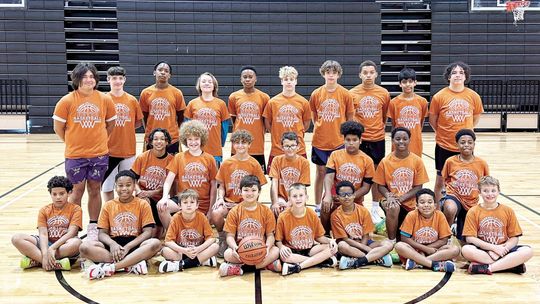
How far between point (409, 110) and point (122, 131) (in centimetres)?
262

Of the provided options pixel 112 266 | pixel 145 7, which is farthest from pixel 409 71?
pixel 145 7

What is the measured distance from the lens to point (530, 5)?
1092cm

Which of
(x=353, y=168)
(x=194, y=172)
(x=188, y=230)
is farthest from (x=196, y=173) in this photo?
(x=353, y=168)

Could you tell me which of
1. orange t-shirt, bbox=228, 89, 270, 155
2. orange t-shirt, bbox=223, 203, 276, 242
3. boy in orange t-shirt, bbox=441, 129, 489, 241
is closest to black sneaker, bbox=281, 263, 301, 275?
orange t-shirt, bbox=223, 203, 276, 242

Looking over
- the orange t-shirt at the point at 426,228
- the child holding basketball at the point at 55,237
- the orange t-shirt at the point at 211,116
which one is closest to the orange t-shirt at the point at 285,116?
the orange t-shirt at the point at 211,116

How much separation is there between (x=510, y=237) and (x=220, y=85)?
826 cm

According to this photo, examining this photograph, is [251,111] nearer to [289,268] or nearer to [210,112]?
[210,112]

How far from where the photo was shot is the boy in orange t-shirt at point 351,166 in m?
4.40

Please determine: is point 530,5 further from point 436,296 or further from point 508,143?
point 436,296

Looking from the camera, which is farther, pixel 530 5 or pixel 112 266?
pixel 530 5

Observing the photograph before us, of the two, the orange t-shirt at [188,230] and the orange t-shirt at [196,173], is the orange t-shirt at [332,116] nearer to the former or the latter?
the orange t-shirt at [196,173]

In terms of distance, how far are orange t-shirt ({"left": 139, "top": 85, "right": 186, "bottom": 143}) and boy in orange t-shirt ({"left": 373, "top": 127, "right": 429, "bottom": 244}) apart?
6.70 feet

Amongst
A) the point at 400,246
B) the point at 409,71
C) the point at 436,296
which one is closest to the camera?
the point at 436,296

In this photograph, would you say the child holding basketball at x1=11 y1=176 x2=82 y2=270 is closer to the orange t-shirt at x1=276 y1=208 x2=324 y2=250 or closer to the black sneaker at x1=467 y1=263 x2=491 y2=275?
the orange t-shirt at x1=276 y1=208 x2=324 y2=250
